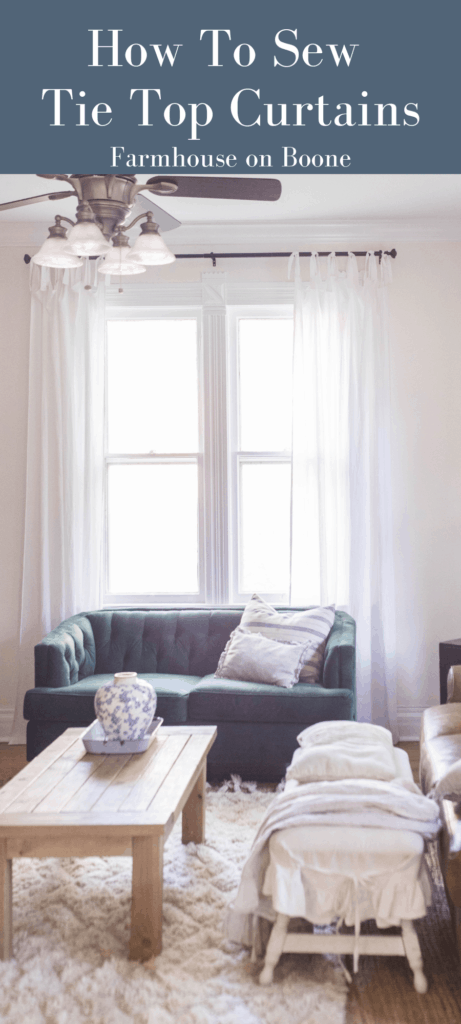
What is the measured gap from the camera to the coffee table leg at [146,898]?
2.13 m

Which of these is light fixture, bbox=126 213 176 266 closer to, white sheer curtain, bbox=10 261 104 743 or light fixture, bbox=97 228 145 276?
light fixture, bbox=97 228 145 276

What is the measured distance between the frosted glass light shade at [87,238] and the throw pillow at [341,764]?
1.66 meters

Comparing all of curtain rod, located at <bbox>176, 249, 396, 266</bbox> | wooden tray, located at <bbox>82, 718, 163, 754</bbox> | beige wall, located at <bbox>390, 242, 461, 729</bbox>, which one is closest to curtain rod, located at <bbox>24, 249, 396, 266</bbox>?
curtain rod, located at <bbox>176, 249, 396, 266</bbox>

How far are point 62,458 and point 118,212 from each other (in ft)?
7.60

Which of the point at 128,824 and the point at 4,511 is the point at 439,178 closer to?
the point at 4,511

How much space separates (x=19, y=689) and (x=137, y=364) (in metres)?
2.02

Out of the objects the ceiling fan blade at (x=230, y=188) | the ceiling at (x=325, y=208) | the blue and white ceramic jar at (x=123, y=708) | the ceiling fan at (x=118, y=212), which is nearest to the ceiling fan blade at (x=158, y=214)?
the ceiling fan at (x=118, y=212)

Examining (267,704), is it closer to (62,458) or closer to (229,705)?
(229,705)

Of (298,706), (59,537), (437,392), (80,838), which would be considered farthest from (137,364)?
(80,838)

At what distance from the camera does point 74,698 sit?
3.67 metres

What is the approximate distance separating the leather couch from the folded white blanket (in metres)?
0.06

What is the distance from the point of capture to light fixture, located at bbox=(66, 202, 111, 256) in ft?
7.47

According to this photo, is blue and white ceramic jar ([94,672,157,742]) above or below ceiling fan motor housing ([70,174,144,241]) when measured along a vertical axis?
below

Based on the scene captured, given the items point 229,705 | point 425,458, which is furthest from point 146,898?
point 425,458
